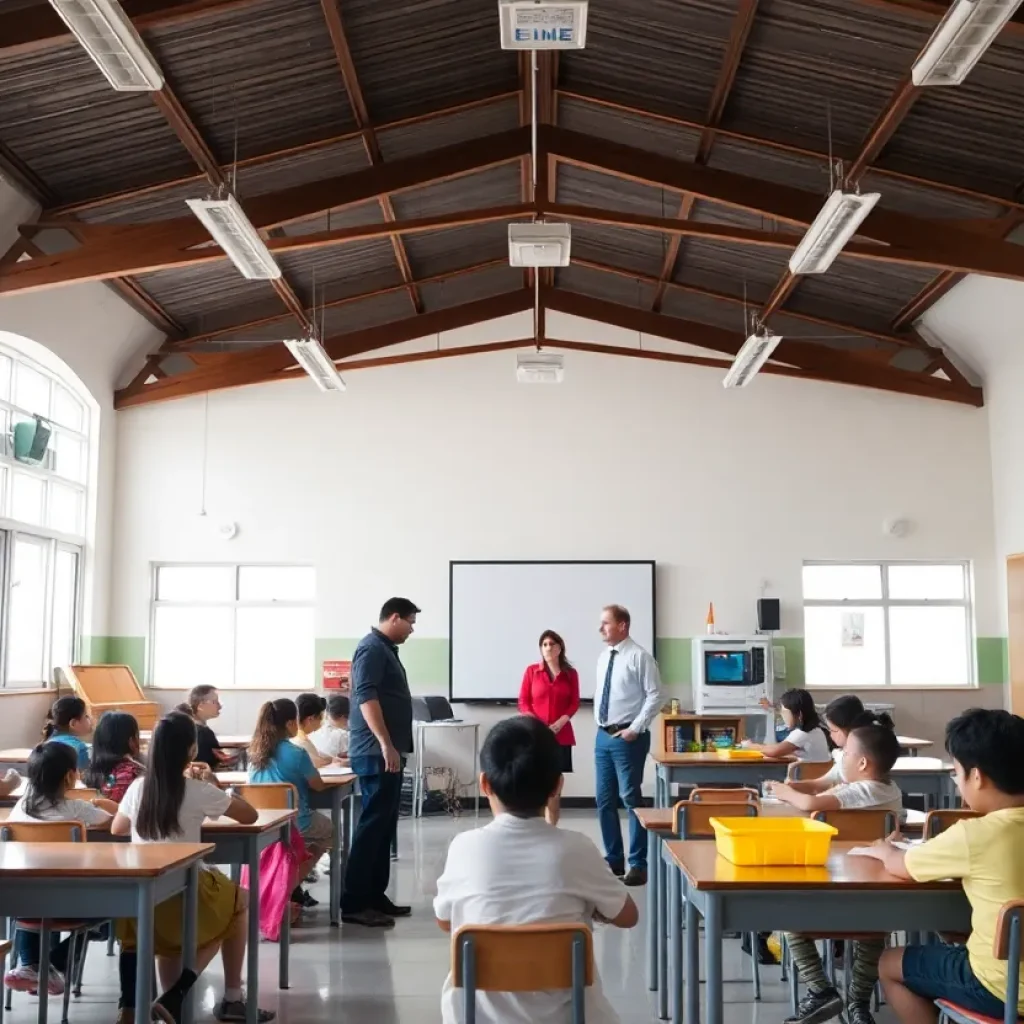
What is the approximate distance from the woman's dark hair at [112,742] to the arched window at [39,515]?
4760mm

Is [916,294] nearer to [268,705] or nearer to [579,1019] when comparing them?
[268,705]

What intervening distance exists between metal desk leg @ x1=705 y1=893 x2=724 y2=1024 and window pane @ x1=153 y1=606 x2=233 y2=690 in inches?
339

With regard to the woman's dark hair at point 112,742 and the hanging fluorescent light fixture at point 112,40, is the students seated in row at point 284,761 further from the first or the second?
the hanging fluorescent light fixture at point 112,40

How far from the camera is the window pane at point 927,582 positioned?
434 inches

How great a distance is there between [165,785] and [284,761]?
158 centimetres

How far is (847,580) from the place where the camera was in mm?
11086

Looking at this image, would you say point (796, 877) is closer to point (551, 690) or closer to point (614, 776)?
point (614, 776)

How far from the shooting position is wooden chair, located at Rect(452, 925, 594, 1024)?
245cm

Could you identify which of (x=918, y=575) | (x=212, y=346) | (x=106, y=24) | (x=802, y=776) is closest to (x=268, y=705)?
(x=802, y=776)

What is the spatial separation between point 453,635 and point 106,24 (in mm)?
7078

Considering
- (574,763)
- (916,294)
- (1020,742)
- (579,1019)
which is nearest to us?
(579,1019)

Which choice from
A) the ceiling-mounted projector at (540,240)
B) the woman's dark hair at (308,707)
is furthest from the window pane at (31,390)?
the woman's dark hair at (308,707)

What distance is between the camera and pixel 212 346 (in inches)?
441

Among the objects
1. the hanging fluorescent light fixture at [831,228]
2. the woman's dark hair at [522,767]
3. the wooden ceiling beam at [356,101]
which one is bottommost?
the woman's dark hair at [522,767]
